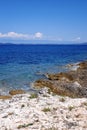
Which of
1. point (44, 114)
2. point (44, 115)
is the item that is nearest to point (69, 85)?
point (44, 114)

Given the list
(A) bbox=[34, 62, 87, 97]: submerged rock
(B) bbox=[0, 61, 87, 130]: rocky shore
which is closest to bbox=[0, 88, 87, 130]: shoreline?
(B) bbox=[0, 61, 87, 130]: rocky shore

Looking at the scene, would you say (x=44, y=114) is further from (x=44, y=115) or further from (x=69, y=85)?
(x=69, y=85)

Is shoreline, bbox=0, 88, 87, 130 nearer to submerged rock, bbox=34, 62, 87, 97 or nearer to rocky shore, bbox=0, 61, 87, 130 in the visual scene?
rocky shore, bbox=0, 61, 87, 130

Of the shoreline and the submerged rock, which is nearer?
the shoreline

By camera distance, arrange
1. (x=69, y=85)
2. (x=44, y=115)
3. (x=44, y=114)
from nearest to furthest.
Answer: (x=44, y=115) → (x=44, y=114) → (x=69, y=85)

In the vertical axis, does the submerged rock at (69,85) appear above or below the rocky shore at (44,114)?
below

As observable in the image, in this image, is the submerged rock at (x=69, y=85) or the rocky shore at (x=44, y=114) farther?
the submerged rock at (x=69, y=85)

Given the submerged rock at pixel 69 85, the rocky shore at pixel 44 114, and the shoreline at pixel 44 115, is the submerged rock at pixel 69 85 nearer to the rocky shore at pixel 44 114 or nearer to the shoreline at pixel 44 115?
the rocky shore at pixel 44 114

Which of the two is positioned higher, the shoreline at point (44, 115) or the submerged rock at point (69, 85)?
the shoreline at point (44, 115)

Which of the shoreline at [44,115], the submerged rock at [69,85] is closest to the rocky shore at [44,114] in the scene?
the shoreline at [44,115]

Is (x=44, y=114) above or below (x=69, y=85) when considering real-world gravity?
above

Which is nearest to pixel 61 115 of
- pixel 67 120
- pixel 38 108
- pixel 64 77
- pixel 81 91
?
pixel 67 120

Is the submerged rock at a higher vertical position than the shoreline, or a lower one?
lower

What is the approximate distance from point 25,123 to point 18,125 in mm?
358
